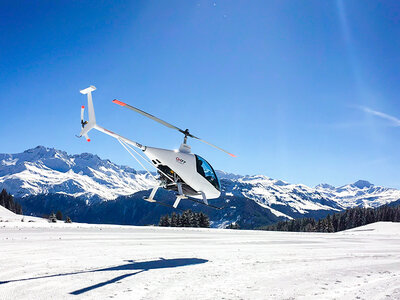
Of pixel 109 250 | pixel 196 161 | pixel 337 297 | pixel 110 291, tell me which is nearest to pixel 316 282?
pixel 337 297

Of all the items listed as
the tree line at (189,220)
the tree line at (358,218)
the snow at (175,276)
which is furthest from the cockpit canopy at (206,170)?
the tree line at (358,218)

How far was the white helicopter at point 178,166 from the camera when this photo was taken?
16.9m

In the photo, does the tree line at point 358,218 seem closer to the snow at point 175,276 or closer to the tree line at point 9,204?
the tree line at point 9,204

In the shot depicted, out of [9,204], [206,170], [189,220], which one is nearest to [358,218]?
[189,220]

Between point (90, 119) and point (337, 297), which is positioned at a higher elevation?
point (90, 119)

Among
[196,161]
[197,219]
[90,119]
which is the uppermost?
[90,119]

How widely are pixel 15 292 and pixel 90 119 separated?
1192cm

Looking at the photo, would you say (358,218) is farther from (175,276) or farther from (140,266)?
(175,276)

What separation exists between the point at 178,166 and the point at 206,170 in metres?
2.75

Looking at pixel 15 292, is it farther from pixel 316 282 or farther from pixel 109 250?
pixel 316 282

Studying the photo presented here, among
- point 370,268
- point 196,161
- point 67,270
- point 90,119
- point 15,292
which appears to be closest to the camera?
point 15,292

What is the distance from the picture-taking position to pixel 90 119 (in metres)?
16.8

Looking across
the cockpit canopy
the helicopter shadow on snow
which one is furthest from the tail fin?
the helicopter shadow on snow

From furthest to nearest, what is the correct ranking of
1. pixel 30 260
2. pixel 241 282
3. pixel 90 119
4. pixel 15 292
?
1. pixel 90 119
2. pixel 30 260
3. pixel 241 282
4. pixel 15 292
